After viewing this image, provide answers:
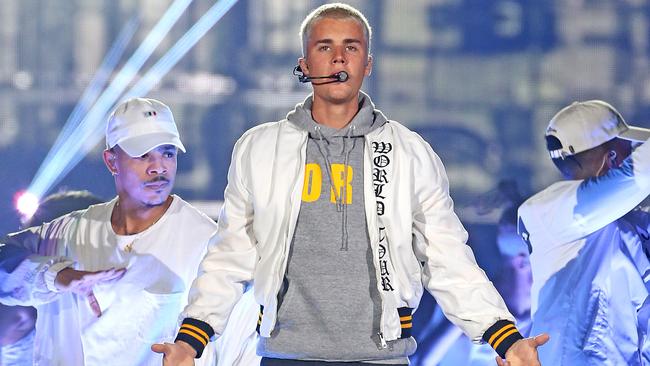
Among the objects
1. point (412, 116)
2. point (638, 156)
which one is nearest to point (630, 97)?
point (638, 156)

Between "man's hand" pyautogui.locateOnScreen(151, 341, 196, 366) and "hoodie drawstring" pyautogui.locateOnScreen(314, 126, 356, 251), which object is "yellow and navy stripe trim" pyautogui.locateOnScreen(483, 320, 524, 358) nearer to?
"hoodie drawstring" pyautogui.locateOnScreen(314, 126, 356, 251)

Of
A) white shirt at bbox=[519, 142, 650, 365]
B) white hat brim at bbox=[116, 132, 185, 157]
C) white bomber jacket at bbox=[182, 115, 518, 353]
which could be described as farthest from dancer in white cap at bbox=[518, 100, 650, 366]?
white bomber jacket at bbox=[182, 115, 518, 353]

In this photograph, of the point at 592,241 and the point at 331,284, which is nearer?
the point at 331,284

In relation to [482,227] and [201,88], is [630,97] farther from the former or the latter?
[201,88]

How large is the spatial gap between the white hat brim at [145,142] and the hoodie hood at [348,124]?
126 cm

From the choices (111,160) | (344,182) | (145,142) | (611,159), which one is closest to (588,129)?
(611,159)

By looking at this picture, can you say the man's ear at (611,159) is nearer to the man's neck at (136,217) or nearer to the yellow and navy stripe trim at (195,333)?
the man's neck at (136,217)

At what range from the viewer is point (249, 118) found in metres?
4.43

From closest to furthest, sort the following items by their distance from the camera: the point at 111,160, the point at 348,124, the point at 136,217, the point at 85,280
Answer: the point at 348,124 → the point at 85,280 → the point at 136,217 → the point at 111,160

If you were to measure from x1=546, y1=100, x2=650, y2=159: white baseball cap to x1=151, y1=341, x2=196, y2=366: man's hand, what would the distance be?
88.6 inches

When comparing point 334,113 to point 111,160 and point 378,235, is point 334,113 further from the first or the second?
point 111,160

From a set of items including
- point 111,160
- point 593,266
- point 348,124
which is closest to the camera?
point 348,124

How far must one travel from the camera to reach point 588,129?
4289mm

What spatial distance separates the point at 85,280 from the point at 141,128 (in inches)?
22.3
